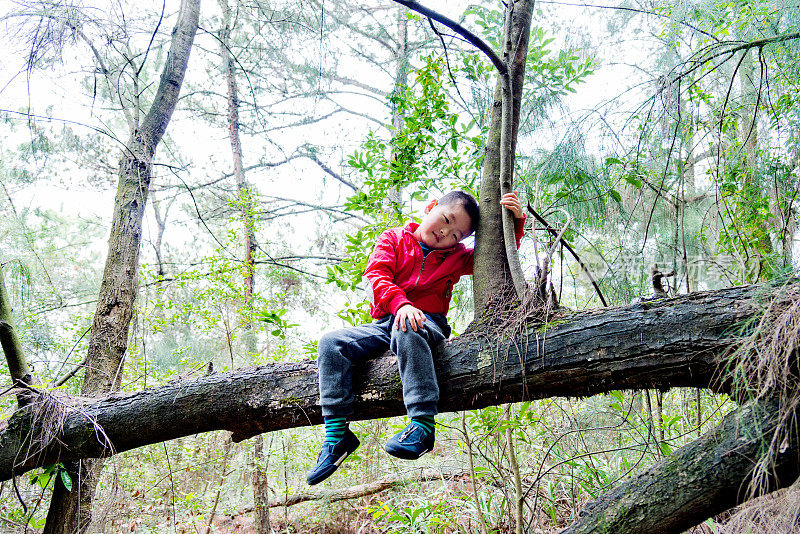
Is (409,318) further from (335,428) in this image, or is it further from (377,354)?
(335,428)

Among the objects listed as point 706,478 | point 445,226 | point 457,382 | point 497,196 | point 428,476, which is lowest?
point 428,476

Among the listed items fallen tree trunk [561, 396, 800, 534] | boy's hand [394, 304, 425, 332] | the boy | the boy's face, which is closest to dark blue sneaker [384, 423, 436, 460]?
the boy

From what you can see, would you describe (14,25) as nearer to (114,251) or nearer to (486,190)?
(114,251)

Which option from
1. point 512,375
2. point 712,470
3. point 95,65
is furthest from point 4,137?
point 712,470

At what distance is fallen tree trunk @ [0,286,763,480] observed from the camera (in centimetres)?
154

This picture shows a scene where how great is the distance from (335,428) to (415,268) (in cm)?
77

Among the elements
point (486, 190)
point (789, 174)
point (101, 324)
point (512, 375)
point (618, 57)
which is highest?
point (618, 57)

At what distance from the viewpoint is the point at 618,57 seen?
438 centimetres

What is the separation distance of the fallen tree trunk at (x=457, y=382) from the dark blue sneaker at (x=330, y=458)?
5.0 inches

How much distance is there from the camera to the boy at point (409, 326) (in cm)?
173

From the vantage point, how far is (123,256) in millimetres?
3223

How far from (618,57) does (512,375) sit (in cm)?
374

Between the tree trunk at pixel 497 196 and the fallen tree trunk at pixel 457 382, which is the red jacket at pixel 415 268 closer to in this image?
the tree trunk at pixel 497 196

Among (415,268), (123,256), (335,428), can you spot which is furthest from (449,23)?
(123,256)
